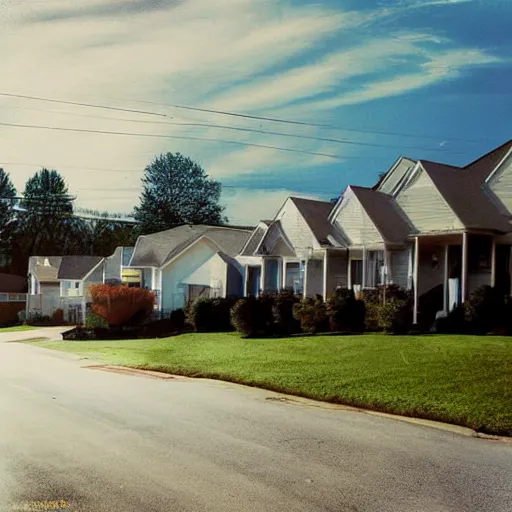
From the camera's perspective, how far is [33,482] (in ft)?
22.6

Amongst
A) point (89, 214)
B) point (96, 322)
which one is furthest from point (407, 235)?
point (89, 214)

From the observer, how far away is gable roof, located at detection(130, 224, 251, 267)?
130ft

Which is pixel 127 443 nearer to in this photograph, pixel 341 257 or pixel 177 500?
pixel 177 500

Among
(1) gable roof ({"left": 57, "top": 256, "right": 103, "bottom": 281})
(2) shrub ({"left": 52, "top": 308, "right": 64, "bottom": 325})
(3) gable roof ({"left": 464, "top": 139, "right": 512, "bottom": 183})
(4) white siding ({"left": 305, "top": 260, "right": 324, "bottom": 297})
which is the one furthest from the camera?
(1) gable roof ({"left": 57, "top": 256, "right": 103, "bottom": 281})

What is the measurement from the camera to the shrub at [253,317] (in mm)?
25062

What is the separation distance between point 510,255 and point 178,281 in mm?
21557

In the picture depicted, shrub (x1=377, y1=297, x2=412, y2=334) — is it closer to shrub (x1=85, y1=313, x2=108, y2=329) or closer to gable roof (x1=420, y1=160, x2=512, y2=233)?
gable roof (x1=420, y1=160, x2=512, y2=233)

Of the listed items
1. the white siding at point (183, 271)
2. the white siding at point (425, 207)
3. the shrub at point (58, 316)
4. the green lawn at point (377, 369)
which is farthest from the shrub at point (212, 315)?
the shrub at point (58, 316)

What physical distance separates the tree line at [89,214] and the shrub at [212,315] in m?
8.49

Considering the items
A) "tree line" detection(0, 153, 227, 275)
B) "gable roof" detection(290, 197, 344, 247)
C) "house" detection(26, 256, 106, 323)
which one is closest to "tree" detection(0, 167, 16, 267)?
"tree line" detection(0, 153, 227, 275)

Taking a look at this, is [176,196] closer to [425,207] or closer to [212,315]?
[212,315]

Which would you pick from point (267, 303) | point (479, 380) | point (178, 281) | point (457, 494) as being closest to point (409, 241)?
point (267, 303)

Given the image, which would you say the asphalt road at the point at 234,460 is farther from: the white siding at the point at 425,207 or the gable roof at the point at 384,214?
the gable roof at the point at 384,214

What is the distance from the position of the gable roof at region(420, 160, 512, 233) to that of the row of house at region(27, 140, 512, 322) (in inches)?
1.3
